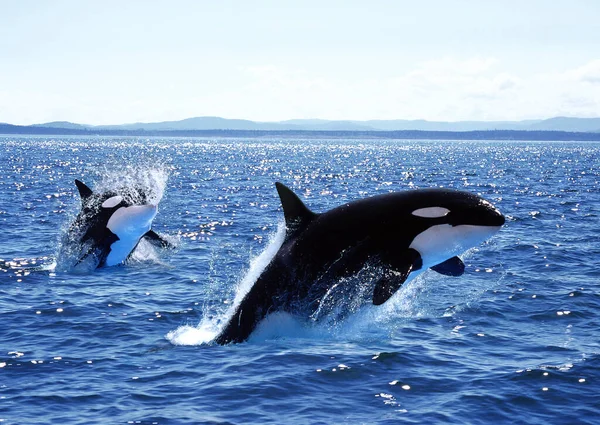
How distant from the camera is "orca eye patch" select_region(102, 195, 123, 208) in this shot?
1906 centimetres

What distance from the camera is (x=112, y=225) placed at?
739 inches

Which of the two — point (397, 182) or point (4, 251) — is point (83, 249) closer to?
point (4, 251)

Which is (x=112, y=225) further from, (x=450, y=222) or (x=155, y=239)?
(x=450, y=222)

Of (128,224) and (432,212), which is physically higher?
(432,212)

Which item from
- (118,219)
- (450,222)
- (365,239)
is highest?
(450,222)

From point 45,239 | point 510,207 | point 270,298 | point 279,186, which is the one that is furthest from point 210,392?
point 510,207

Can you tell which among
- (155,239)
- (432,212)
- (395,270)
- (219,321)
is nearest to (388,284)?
(395,270)

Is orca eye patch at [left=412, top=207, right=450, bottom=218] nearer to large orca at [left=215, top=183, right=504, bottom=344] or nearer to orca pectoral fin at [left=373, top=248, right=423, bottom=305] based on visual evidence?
large orca at [left=215, top=183, right=504, bottom=344]

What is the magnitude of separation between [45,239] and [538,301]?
15154 mm

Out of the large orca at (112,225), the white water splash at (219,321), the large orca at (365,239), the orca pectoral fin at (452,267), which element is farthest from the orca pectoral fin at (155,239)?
the orca pectoral fin at (452,267)

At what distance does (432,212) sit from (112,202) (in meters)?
10.2

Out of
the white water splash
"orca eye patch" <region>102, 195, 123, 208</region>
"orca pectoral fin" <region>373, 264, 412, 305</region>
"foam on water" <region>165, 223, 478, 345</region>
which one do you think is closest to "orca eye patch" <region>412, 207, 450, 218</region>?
"orca pectoral fin" <region>373, 264, 412, 305</region>

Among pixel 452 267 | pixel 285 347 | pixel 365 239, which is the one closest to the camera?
pixel 365 239

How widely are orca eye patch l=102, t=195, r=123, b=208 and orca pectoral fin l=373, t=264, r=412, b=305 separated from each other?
32.6ft
